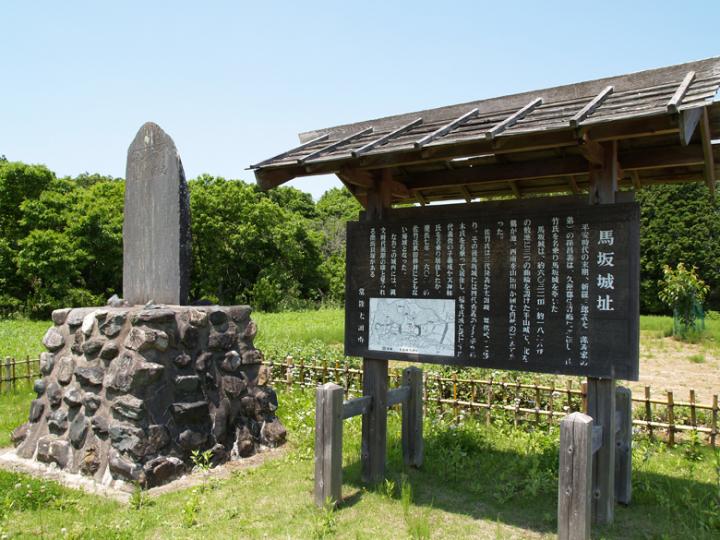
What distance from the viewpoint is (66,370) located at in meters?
5.82

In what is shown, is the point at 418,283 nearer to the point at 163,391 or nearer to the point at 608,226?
the point at 608,226

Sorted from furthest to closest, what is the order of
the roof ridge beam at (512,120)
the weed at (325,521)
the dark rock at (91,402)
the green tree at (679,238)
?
the green tree at (679,238)
the dark rock at (91,402)
the weed at (325,521)
the roof ridge beam at (512,120)

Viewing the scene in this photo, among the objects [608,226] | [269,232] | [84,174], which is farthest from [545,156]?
[84,174]

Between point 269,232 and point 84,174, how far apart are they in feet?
65.7

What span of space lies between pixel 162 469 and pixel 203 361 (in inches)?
46.7

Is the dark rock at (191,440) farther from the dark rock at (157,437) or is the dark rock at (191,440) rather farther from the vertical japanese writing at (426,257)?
the vertical japanese writing at (426,257)

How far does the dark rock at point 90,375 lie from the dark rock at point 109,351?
5.6 inches

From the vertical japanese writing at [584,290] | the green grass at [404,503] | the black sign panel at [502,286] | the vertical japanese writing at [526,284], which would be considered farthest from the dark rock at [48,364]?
the vertical japanese writing at [584,290]

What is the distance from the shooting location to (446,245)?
4.69m

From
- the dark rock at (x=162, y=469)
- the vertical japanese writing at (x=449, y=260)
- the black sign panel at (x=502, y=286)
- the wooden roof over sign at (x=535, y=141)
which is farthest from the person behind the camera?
the dark rock at (x=162, y=469)

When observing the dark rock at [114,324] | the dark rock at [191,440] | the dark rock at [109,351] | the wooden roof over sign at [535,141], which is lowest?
the dark rock at [191,440]

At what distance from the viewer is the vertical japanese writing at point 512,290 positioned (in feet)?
14.1

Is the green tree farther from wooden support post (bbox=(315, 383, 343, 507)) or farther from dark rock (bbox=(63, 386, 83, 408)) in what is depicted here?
dark rock (bbox=(63, 386, 83, 408))

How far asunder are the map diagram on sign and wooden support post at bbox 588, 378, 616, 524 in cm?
115
